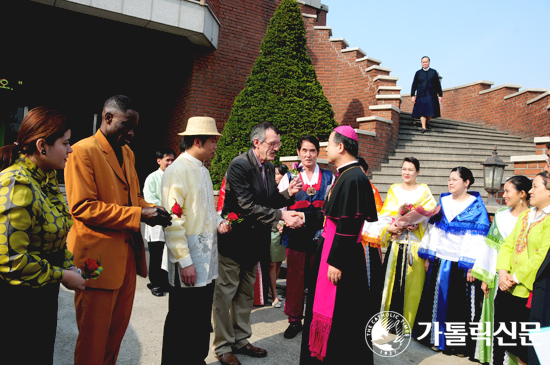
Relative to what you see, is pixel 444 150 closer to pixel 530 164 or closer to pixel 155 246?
pixel 530 164

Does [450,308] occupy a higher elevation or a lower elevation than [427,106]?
lower

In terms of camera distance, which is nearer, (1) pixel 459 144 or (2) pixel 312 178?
(2) pixel 312 178

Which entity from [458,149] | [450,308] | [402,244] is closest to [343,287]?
[402,244]

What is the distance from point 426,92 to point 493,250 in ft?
24.1

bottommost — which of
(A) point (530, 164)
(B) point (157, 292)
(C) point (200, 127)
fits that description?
(B) point (157, 292)

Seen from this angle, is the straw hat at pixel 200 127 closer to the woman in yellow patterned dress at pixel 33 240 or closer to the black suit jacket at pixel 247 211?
the black suit jacket at pixel 247 211

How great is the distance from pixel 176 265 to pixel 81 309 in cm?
74

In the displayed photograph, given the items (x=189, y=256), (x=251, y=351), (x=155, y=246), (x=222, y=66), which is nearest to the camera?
(x=189, y=256)

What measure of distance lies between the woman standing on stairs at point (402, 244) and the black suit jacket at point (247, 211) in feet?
4.93

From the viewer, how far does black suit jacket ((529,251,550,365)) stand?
2799mm

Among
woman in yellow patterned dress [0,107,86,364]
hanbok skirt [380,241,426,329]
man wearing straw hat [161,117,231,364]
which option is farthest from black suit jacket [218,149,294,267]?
hanbok skirt [380,241,426,329]

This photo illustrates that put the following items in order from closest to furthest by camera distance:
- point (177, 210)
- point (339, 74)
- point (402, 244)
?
→ point (177, 210)
point (402, 244)
point (339, 74)

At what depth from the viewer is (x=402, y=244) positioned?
4.70 m

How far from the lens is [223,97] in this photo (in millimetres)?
10578
